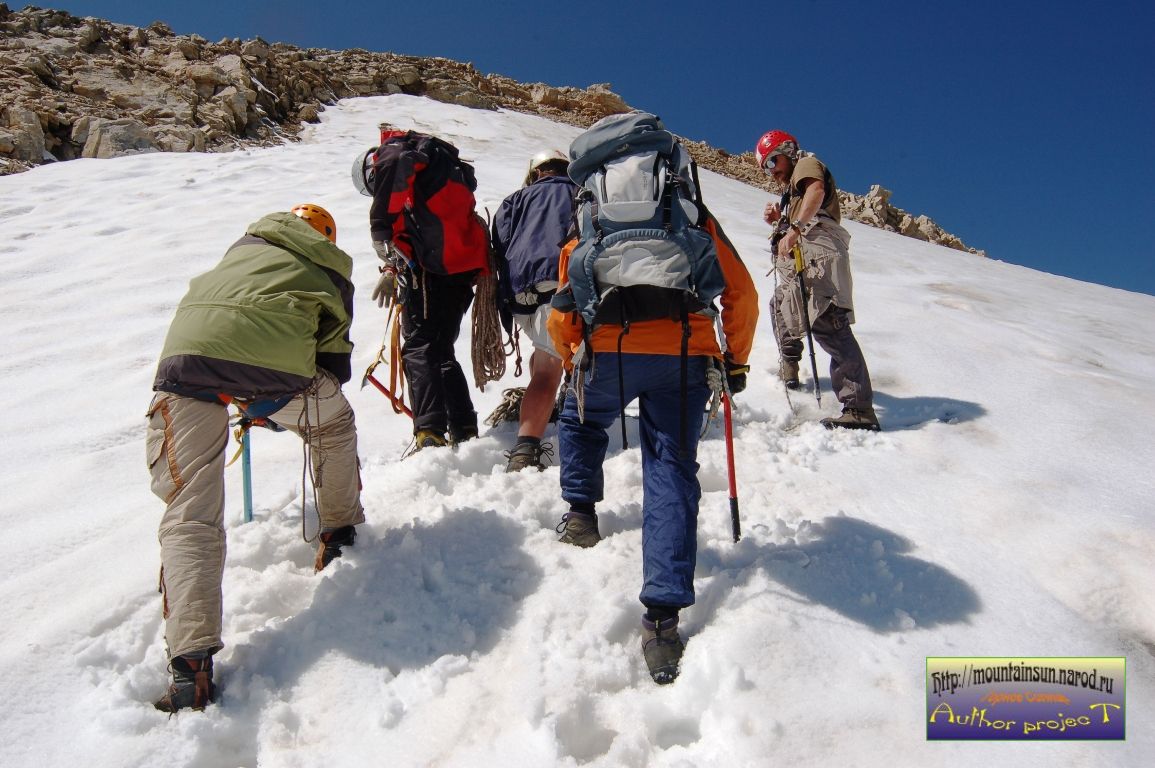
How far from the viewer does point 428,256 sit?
394cm

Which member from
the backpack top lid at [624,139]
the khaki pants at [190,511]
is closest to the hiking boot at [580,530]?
the khaki pants at [190,511]

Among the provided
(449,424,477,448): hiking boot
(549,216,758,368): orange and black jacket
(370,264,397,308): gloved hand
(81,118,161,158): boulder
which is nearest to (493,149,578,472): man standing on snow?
(449,424,477,448): hiking boot

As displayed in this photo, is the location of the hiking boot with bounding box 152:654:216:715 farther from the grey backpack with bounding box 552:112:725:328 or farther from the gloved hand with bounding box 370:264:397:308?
the gloved hand with bounding box 370:264:397:308

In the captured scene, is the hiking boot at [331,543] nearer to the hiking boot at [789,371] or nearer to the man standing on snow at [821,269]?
the man standing on snow at [821,269]

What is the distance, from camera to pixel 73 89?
46.3 ft

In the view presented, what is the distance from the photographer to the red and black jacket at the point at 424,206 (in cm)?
381

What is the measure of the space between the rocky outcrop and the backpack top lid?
1253cm

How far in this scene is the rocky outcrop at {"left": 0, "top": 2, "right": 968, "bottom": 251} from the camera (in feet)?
41.6

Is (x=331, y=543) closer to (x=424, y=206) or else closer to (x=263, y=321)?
(x=263, y=321)

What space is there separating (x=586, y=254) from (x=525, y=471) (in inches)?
64.6

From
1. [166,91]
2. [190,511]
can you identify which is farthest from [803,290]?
[166,91]

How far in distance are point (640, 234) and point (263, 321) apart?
139 centimetres

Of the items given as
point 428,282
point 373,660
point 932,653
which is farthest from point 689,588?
point 428,282

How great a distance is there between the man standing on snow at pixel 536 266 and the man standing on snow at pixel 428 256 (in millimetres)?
258
